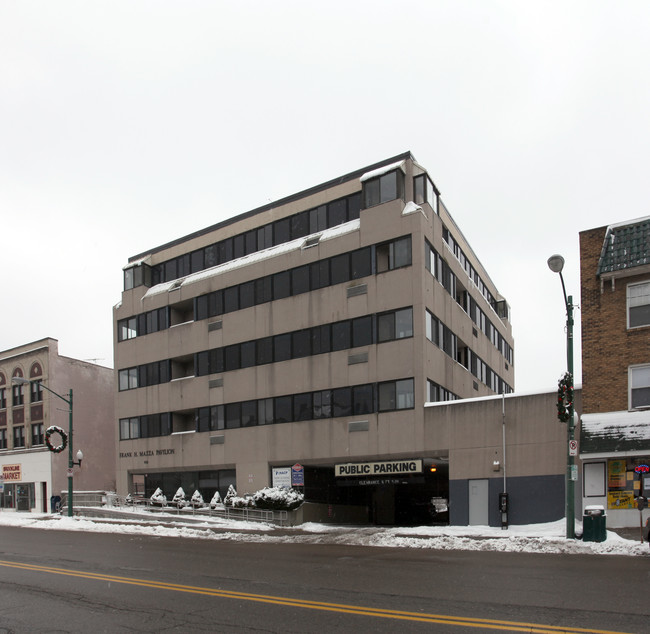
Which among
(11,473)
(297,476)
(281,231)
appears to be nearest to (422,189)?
(281,231)

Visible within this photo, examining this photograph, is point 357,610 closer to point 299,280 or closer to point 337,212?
point 299,280

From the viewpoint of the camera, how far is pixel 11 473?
5162cm

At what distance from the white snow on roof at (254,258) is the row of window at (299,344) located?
4.13 meters

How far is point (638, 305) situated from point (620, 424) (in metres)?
3.88

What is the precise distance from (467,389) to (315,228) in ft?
38.4

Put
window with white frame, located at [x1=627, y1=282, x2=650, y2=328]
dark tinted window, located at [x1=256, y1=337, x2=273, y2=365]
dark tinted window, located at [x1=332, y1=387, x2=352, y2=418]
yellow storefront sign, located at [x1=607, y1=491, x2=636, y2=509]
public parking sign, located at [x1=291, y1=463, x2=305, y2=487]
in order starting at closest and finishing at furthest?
yellow storefront sign, located at [x1=607, y1=491, x2=636, y2=509]
window with white frame, located at [x1=627, y1=282, x2=650, y2=328]
dark tinted window, located at [x1=332, y1=387, x2=352, y2=418]
public parking sign, located at [x1=291, y1=463, x2=305, y2=487]
dark tinted window, located at [x1=256, y1=337, x2=273, y2=365]

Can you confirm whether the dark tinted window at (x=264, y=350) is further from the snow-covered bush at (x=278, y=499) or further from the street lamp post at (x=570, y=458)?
the street lamp post at (x=570, y=458)

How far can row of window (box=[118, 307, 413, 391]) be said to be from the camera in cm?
3081

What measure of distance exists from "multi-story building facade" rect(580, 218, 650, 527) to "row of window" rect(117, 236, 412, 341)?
9.27m

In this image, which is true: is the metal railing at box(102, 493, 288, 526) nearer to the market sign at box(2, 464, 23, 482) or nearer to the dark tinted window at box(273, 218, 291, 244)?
the market sign at box(2, 464, 23, 482)

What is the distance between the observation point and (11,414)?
52312 millimetres

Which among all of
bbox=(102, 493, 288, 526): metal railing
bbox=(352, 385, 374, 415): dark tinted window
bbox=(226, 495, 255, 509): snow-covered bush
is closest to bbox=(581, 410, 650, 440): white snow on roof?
bbox=(352, 385, 374, 415): dark tinted window

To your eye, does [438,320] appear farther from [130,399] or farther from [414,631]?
[414,631]

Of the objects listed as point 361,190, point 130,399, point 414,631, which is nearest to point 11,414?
point 130,399
